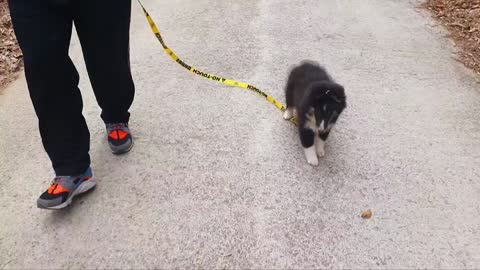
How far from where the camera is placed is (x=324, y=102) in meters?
3.21

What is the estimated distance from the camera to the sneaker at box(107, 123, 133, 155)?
3.51 metres

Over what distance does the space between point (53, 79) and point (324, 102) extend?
6.60 ft

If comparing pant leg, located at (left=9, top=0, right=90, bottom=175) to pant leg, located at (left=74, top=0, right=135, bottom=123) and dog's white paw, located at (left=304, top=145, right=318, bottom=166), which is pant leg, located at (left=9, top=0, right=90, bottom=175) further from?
dog's white paw, located at (left=304, top=145, right=318, bottom=166)

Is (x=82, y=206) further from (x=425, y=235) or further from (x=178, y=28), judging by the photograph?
(x=178, y=28)

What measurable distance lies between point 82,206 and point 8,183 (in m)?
0.75

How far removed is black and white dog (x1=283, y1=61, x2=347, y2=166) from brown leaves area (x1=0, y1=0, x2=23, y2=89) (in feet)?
11.1

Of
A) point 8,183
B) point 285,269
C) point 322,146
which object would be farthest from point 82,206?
point 322,146

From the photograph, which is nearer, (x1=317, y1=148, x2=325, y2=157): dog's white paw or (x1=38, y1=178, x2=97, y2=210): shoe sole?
(x1=38, y1=178, x2=97, y2=210): shoe sole

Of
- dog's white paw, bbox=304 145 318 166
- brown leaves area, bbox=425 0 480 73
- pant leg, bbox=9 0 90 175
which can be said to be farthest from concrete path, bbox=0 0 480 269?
pant leg, bbox=9 0 90 175

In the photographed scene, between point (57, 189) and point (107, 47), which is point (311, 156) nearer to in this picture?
point (107, 47)

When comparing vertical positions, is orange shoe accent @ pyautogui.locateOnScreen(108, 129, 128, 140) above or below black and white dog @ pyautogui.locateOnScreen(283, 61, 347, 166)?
below

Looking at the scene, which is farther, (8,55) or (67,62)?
(8,55)

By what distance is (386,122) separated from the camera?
403cm

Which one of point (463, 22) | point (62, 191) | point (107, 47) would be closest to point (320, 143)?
point (107, 47)
